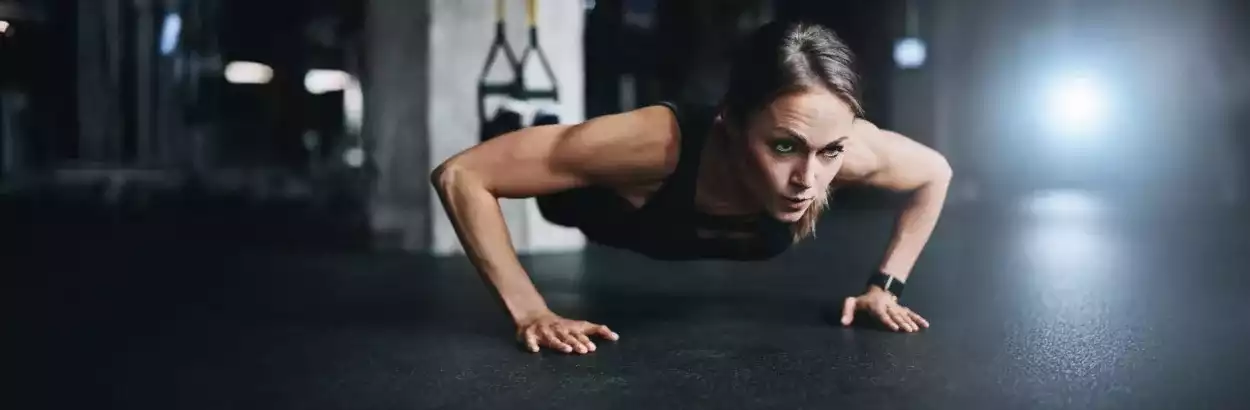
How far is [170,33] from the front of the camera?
163 inches

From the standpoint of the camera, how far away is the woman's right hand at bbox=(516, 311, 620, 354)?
141 centimetres

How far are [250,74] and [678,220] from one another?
10.9ft

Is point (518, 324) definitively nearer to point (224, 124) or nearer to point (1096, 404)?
point (1096, 404)

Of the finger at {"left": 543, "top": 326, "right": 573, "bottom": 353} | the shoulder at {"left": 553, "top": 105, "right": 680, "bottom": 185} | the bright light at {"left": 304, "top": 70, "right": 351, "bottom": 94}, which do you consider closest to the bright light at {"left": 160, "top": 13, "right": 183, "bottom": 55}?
the bright light at {"left": 304, "top": 70, "right": 351, "bottom": 94}

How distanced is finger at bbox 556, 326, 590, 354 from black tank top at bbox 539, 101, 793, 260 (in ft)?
0.86

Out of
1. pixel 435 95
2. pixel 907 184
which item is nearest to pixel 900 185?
pixel 907 184

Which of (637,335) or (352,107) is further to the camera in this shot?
(352,107)

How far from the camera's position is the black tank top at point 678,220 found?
1.57 meters

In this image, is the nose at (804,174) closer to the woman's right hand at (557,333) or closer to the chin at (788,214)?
the chin at (788,214)

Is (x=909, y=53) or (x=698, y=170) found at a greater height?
(x=909, y=53)

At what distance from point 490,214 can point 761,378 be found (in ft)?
1.62

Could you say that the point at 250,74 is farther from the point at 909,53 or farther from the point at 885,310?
the point at 885,310

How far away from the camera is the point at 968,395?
1.16 m

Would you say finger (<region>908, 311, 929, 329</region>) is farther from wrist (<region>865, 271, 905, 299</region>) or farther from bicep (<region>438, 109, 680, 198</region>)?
bicep (<region>438, 109, 680, 198</region>)
